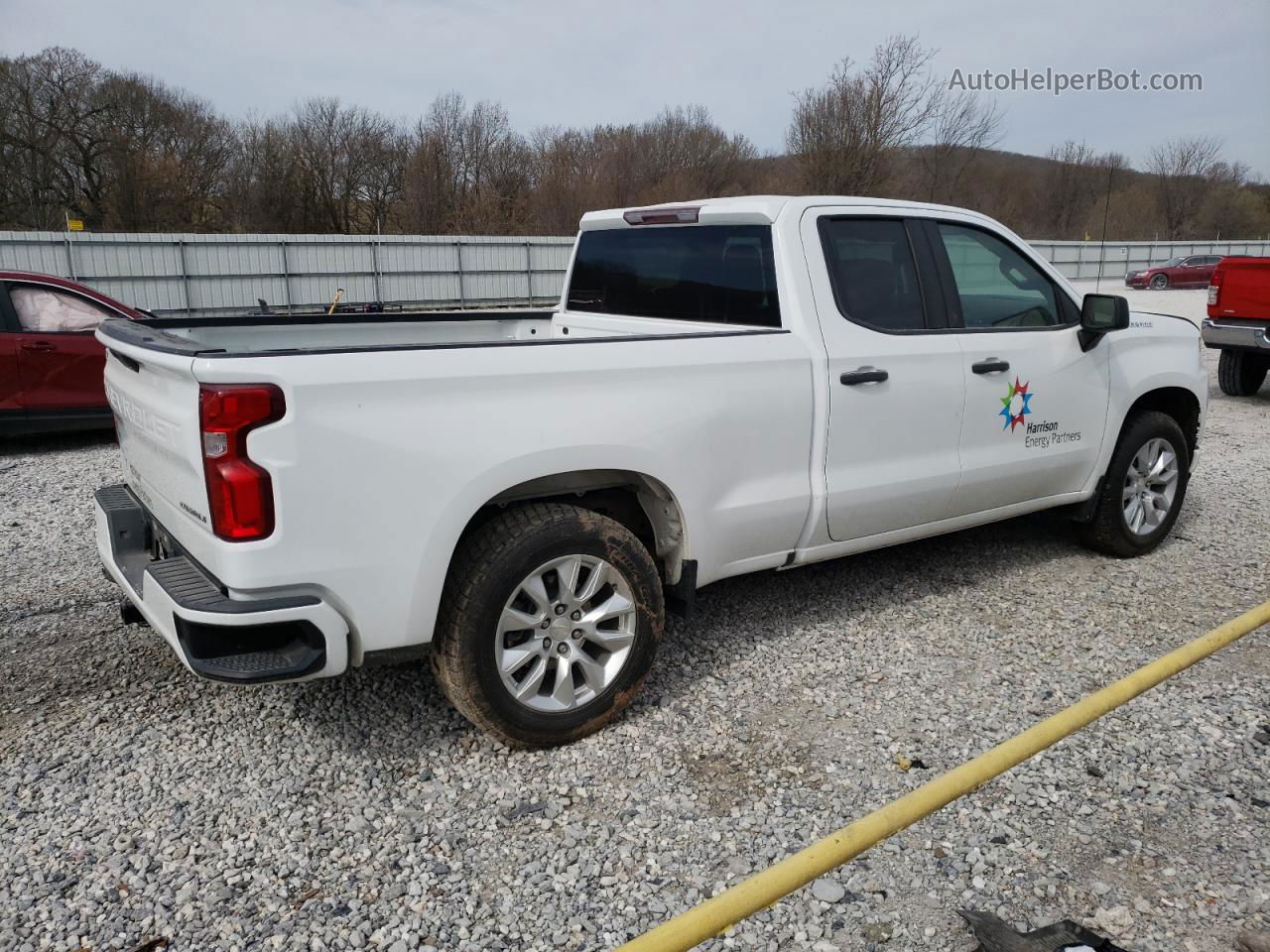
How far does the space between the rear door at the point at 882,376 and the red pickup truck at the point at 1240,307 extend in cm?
839

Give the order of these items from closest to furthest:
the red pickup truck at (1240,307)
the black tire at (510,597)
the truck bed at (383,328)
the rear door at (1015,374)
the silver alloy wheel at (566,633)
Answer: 1. the black tire at (510,597)
2. the silver alloy wheel at (566,633)
3. the truck bed at (383,328)
4. the rear door at (1015,374)
5. the red pickup truck at (1240,307)

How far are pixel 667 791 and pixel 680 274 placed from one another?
2310mm

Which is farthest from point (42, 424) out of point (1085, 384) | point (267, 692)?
point (1085, 384)

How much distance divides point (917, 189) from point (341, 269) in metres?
25.5

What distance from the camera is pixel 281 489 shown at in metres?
2.71

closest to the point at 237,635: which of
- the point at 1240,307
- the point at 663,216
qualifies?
the point at 663,216

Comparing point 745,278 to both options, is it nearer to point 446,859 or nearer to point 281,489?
point 281,489

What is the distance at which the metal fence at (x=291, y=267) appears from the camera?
894 inches

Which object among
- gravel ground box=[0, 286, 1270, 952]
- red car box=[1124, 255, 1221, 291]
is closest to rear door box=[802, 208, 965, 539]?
gravel ground box=[0, 286, 1270, 952]

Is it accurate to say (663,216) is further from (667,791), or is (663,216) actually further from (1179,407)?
(1179,407)

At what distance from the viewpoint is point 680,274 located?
14.5 ft

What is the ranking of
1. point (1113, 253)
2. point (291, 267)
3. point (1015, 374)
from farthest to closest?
point (1113, 253) < point (291, 267) < point (1015, 374)

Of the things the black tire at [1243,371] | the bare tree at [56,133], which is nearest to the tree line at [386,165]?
the bare tree at [56,133]

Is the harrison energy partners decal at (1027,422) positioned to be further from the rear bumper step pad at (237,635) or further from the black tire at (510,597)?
the rear bumper step pad at (237,635)
